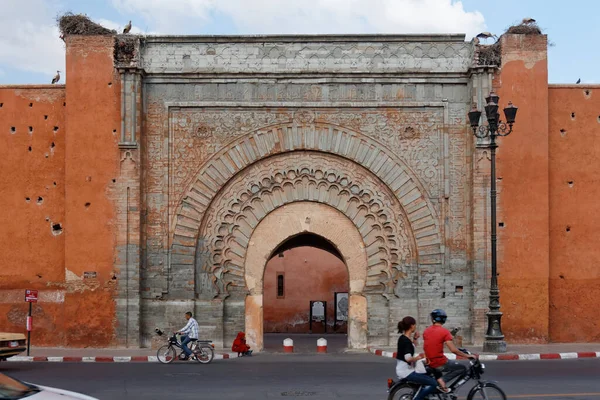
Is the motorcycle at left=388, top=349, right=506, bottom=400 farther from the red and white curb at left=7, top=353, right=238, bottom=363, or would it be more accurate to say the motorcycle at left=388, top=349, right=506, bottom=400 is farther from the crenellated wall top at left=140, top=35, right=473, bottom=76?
the crenellated wall top at left=140, top=35, right=473, bottom=76

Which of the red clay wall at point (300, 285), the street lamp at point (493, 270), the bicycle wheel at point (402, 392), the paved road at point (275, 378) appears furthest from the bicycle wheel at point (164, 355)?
the red clay wall at point (300, 285)

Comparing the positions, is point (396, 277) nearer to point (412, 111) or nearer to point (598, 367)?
point (412, 111)

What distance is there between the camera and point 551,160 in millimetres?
18953

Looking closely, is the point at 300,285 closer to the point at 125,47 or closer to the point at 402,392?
the point at 125,47

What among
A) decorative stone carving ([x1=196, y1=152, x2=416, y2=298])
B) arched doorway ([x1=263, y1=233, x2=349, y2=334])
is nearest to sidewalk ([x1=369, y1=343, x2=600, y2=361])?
decorative stone carving ([x1=196, y1=152, x2=416, y2=298])

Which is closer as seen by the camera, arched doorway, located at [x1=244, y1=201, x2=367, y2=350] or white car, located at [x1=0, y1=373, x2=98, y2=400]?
white car, located at [x1=0, y1=373, x2=98, y2=400]

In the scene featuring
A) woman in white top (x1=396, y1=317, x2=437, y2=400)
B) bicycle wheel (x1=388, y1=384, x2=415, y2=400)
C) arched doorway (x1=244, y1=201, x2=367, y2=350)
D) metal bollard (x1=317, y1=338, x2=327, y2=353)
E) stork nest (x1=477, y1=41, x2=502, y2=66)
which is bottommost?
metal bollard (x1=317, y1=338, x2=327, y2=353)

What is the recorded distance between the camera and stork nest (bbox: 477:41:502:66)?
18.7 meters

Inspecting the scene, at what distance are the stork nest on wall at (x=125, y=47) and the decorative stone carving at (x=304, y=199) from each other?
10.8 ft

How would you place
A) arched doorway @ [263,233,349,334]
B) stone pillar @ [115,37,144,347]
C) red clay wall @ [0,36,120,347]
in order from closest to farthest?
stone pillar @ [115,37,144,347] < red clay wall @ [0,36,120,347] < arched doorway @ [263,233,349,334]

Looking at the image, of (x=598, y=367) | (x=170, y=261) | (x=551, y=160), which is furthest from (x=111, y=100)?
(x=598, y=367)

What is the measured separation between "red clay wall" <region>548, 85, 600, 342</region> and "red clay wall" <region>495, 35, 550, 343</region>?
501mm

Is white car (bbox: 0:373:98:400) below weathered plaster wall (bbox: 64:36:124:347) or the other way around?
below

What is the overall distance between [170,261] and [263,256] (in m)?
1.88
